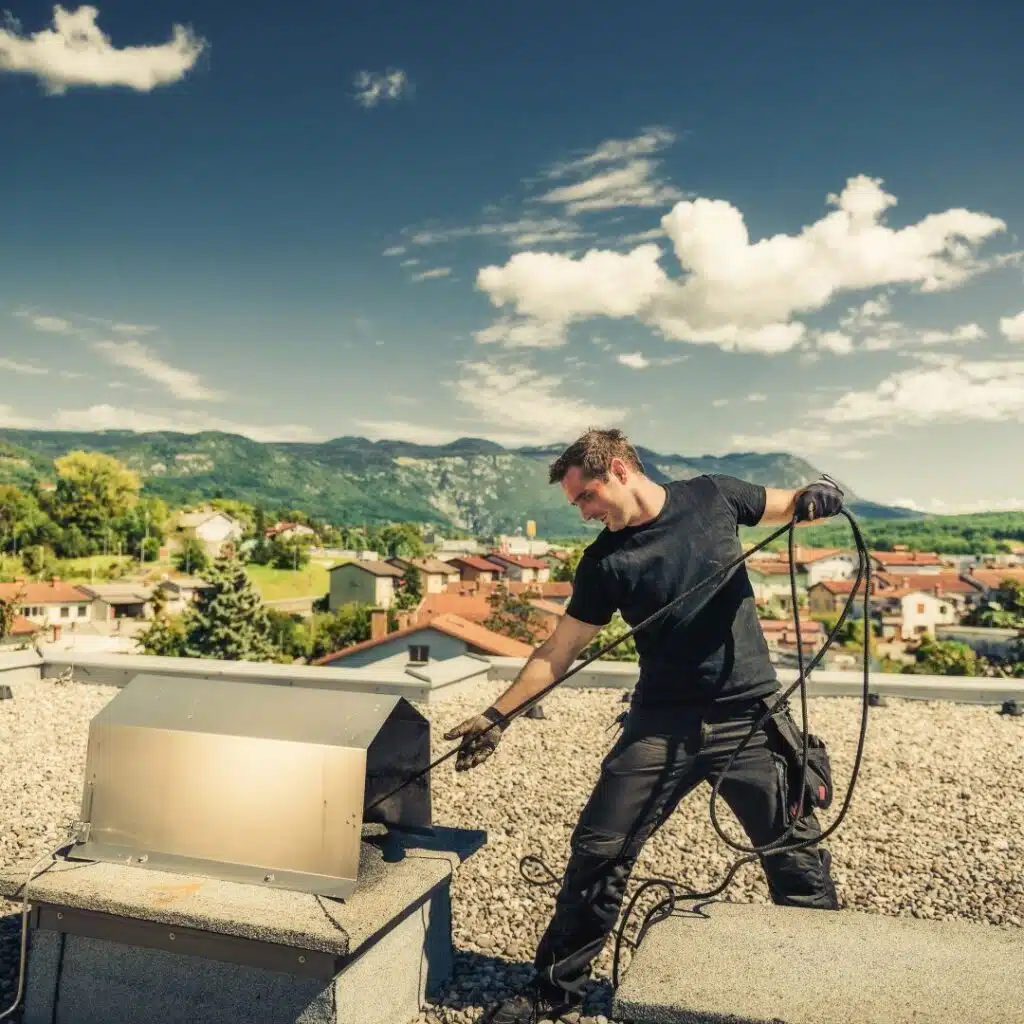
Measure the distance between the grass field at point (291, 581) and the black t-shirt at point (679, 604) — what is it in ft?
346

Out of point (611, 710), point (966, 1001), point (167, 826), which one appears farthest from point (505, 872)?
point (611, 710)

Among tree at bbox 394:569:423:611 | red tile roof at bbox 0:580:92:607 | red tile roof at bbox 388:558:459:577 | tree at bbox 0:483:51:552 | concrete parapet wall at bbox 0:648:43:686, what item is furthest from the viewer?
red tile roof at bbox 388:558:459:577

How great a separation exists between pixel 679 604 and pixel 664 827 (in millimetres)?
3113

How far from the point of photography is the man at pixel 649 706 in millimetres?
3566

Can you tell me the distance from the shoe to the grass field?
346ft

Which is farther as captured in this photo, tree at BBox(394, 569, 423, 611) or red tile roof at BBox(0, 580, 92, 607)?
red tile roof at BBox(0, 580, 92, 607)

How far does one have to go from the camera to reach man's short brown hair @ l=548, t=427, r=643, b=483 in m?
3.64

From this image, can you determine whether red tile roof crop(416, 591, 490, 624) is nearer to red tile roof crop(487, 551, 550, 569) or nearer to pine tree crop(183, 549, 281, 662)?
pine tree crop(183, 549, 281, 662)

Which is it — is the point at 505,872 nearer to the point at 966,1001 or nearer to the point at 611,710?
A: the point at 966,1001

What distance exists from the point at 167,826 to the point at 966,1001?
2765 millimetres

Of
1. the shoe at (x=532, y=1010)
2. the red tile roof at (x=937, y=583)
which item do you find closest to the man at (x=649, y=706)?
the shoe at (x=532, y=1010)

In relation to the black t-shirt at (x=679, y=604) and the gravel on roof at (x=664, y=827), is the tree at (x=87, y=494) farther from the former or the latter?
the black t-shirt at (x=679, y=604)

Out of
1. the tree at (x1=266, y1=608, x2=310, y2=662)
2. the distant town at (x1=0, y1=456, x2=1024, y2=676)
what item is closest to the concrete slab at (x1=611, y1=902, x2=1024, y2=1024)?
the distant town at (x1=0, y1=456, x2=1024, y2=676)

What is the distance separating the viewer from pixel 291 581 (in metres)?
114
